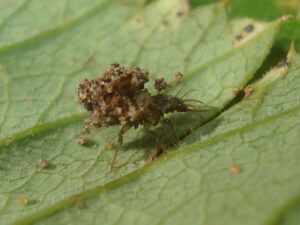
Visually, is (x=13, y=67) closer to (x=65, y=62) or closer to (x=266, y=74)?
(x=65, y=62)

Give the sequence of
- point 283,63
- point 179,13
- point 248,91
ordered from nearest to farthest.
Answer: point 248,91 < point 283,63 < point 179,13

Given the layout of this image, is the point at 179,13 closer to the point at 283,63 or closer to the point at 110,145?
the point at 283,63

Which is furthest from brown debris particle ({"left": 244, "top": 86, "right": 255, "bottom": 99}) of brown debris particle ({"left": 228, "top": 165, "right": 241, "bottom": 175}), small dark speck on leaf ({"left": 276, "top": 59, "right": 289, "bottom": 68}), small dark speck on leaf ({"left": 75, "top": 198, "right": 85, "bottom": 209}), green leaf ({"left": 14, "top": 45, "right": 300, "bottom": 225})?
small dark speck on leaf ({"left": 75, "top": 198, "right": 85, "bottom": 209})

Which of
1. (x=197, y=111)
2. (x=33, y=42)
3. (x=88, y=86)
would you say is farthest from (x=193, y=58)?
(x=33, y=42)

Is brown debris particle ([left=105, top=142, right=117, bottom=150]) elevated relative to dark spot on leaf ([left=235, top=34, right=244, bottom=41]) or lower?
lower

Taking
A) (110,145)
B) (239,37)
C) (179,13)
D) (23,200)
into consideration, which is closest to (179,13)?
(179,13)

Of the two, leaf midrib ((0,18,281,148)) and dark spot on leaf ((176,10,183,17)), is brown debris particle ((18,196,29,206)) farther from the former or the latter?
dark spot on leaf ((176,10,183,17))
